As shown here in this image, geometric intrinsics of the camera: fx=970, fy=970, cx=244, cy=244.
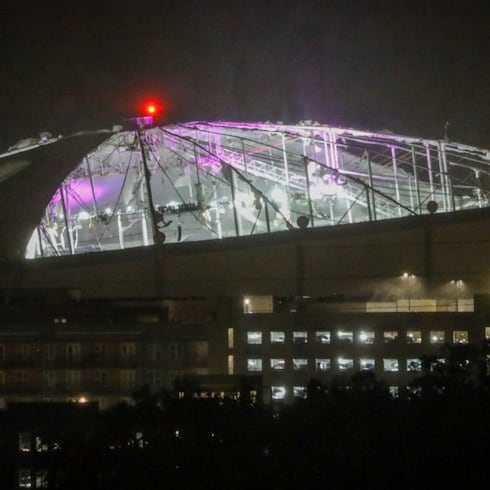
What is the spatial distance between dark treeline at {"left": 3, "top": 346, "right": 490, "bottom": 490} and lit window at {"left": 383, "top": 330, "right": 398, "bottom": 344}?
15.2 ft

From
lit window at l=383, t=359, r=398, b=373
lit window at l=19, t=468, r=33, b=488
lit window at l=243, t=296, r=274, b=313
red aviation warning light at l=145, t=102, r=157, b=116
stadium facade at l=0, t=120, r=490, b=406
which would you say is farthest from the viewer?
red aviation warning light at l=145, t=102, r=157, b=116

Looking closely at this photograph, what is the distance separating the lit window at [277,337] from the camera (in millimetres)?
9891

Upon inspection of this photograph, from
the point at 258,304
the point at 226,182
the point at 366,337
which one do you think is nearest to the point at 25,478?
the point at 366,337

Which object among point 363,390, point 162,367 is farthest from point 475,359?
point 162,367

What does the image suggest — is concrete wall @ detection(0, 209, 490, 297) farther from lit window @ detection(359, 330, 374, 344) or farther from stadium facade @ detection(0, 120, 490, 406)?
lit window @ detection(359, 330, 374, 344)

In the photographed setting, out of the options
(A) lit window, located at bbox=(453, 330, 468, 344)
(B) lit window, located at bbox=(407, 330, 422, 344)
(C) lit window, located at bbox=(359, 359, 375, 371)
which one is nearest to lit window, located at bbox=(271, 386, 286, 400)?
(C) lit window, located at bbox=(359, 359, 375, 371)

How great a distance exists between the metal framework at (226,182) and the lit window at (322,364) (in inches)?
146

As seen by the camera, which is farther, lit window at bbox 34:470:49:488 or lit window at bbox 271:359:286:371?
lit window at bbox 271:359:286:371

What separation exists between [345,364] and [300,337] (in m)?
0.53

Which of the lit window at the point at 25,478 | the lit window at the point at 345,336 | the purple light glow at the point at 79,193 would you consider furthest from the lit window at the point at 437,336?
the purple light glow at the point at 79,193

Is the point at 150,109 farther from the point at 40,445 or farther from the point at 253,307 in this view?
the point at 40,445

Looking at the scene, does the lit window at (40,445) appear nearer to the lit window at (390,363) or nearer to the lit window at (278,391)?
the lit window at (278,391)

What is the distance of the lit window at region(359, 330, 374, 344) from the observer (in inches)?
385

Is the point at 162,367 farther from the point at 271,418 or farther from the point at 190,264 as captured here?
the point at 271,418
